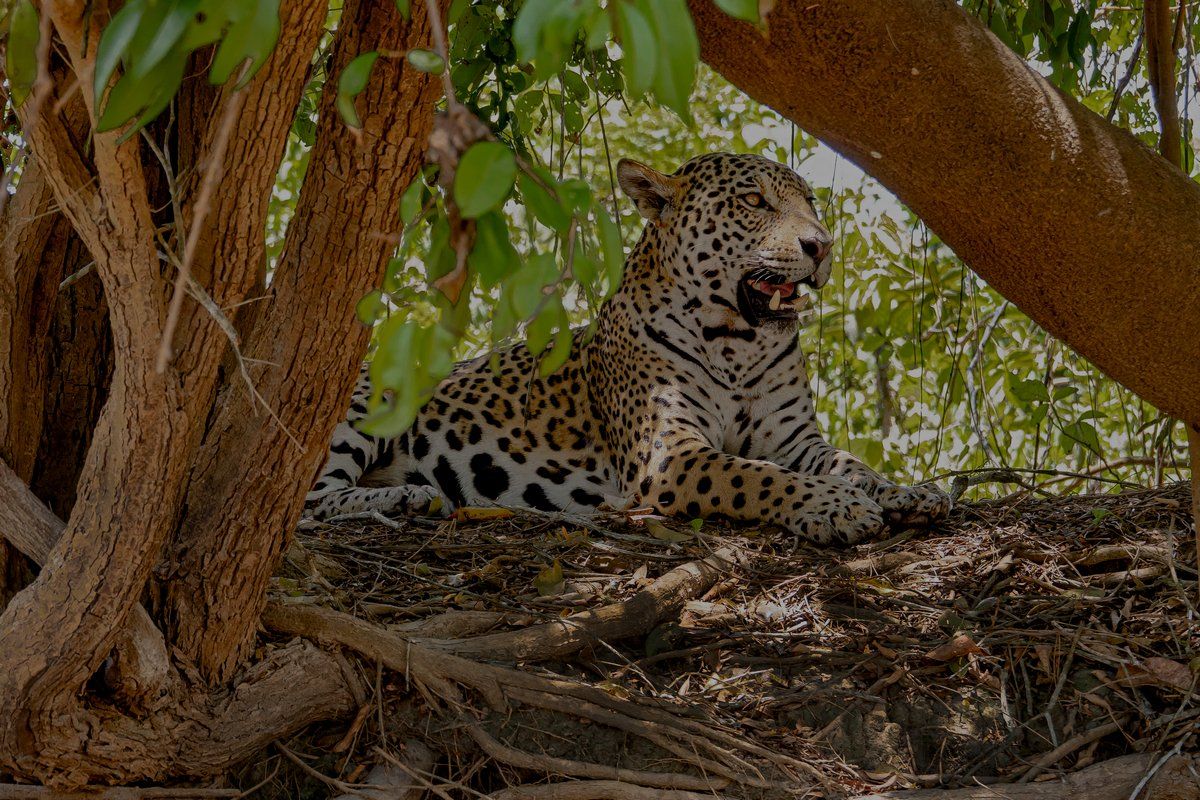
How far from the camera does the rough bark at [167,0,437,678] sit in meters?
2.87

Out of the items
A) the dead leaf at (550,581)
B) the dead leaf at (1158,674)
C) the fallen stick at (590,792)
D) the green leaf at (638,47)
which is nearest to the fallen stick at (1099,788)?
the dead leaf at (1158,674)

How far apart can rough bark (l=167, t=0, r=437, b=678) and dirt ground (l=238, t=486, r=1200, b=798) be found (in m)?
0.56

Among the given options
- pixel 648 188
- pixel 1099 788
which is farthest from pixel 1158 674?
pixel 648 188

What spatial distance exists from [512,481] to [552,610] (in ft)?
9.01

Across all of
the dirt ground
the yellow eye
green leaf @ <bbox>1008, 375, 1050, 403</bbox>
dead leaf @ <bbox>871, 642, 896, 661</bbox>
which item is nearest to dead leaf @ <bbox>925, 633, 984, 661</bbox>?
the dirt ground

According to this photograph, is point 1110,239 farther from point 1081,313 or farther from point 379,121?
point 379,121

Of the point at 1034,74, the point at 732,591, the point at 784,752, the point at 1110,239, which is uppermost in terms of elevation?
the point at 1034,74

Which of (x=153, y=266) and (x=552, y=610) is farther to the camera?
(x=552, y=610)

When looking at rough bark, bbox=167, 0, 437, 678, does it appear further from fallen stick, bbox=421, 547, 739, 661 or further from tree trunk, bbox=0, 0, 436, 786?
fallen stick, bbox=421, 547, 739, 661

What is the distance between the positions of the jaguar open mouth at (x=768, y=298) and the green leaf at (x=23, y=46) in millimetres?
5181

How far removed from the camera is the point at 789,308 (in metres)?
7.01

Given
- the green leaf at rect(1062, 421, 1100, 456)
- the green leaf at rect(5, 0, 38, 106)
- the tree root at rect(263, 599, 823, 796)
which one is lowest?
the tree root at rect(263, 599, 823, 796)

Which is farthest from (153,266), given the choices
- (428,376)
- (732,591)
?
(732,591)

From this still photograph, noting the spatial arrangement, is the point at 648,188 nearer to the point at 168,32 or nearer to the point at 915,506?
the point at 915,506
